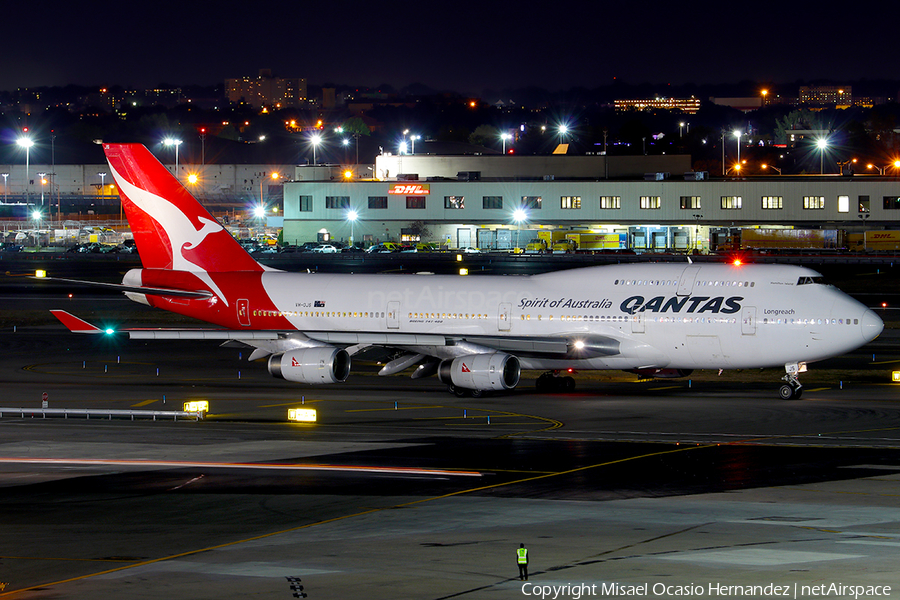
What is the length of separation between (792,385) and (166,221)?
94.2ft

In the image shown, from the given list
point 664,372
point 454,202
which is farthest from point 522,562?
point 454,202

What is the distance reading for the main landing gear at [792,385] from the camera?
40.4 metres

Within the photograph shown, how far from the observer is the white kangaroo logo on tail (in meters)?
48.5

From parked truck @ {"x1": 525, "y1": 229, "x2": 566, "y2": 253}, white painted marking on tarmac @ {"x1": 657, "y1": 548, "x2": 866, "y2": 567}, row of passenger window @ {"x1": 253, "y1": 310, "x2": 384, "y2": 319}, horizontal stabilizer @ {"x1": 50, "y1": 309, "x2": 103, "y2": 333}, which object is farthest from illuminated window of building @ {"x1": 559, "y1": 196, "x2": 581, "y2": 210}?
white painted marking on tarmac @ {"x1": 657, "y1": 548, "x2": 866, "y2": 567}

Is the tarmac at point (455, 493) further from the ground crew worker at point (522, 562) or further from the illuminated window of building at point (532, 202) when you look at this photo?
the illuminated window of building at point (532, 202)

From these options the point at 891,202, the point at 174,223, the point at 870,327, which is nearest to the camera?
the point at 870,327

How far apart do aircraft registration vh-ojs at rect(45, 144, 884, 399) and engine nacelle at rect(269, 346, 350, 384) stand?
57 mm

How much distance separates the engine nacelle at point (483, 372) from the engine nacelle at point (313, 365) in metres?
4.28

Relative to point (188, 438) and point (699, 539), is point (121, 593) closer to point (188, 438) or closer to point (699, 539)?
point (699, 539)

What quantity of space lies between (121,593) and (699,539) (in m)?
11.0

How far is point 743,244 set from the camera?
131 meters

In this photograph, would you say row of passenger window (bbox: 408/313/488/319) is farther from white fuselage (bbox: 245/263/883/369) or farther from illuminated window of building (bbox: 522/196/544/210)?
illuminated window of building (bbox: 522/196/544/210)

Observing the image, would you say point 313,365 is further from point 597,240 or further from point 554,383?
point 597,240

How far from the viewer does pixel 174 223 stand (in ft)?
160
